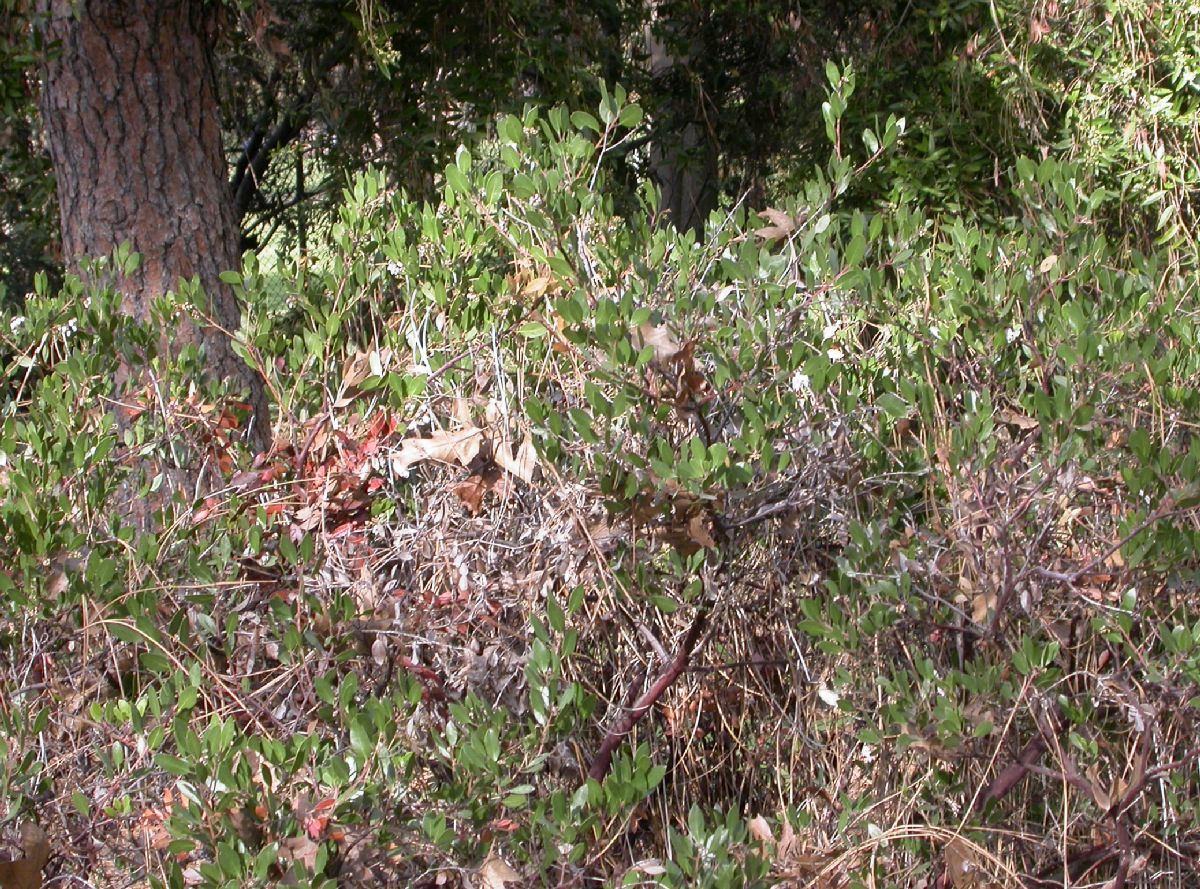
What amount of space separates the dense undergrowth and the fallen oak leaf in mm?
60

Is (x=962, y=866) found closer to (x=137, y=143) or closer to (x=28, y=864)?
(x=28, y=864)

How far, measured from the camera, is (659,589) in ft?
8.40

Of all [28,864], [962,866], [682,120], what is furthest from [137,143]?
[682,120]

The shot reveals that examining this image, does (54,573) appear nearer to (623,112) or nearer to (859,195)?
(623,112)

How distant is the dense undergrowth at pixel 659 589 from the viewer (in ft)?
7.10

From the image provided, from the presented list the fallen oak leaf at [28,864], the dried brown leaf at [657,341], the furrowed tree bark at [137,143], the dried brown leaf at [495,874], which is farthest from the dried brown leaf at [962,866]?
the furrowed tree bark at [137,143]

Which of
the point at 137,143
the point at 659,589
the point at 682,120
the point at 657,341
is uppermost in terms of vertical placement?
the point at 682,120

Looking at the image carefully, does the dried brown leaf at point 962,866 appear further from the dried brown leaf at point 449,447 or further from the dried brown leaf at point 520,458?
the dried brown leaf at point 449,447

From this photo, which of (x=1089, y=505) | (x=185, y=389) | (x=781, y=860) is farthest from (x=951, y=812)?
(x=185, y=389)

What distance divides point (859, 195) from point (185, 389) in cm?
435

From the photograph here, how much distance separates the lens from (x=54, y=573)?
2488 millimetres

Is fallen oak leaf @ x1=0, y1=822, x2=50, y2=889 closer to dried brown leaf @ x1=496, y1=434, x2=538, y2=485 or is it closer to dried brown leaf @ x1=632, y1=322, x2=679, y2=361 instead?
dried brown leaf @ x1=496, y1=434, x2=538, y2=485

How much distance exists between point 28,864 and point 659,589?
1.16m

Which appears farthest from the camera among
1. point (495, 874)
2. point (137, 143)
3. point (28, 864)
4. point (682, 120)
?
point (682, 120)
